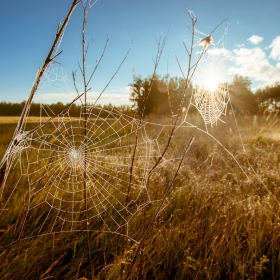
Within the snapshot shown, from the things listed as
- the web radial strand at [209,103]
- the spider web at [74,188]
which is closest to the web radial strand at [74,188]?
the spider web at [74,188]

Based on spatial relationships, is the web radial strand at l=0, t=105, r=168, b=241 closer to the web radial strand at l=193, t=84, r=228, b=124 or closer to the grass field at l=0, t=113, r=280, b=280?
the grass field at l=0, t=113, r=280, b=280

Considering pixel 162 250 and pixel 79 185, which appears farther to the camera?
pixel 79 185

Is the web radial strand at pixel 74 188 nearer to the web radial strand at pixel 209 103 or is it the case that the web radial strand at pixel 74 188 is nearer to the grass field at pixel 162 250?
the grass field at pixel 162 250

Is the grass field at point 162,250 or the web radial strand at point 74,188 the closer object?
the web radial strand at point 74,188

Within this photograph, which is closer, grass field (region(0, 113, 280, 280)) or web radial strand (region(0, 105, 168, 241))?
web radial strand (region(0, 105, 168, 241))

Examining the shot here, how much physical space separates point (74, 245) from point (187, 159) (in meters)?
2.67

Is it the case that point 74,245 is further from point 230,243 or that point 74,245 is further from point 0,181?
point 0,181

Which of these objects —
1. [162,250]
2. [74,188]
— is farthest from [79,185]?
[162,250]

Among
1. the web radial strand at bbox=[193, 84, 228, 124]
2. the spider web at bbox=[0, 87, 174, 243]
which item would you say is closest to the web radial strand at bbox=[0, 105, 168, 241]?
the spider web at bbox=[0, 87, 174, 243]

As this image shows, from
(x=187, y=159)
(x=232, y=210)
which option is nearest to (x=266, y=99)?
(x=187, y=159)

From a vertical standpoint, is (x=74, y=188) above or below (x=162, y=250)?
above

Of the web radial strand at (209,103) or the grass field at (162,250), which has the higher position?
the web radial strand at (209,103)

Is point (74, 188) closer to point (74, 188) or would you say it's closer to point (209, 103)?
point (74, 188)

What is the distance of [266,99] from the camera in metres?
25.6
